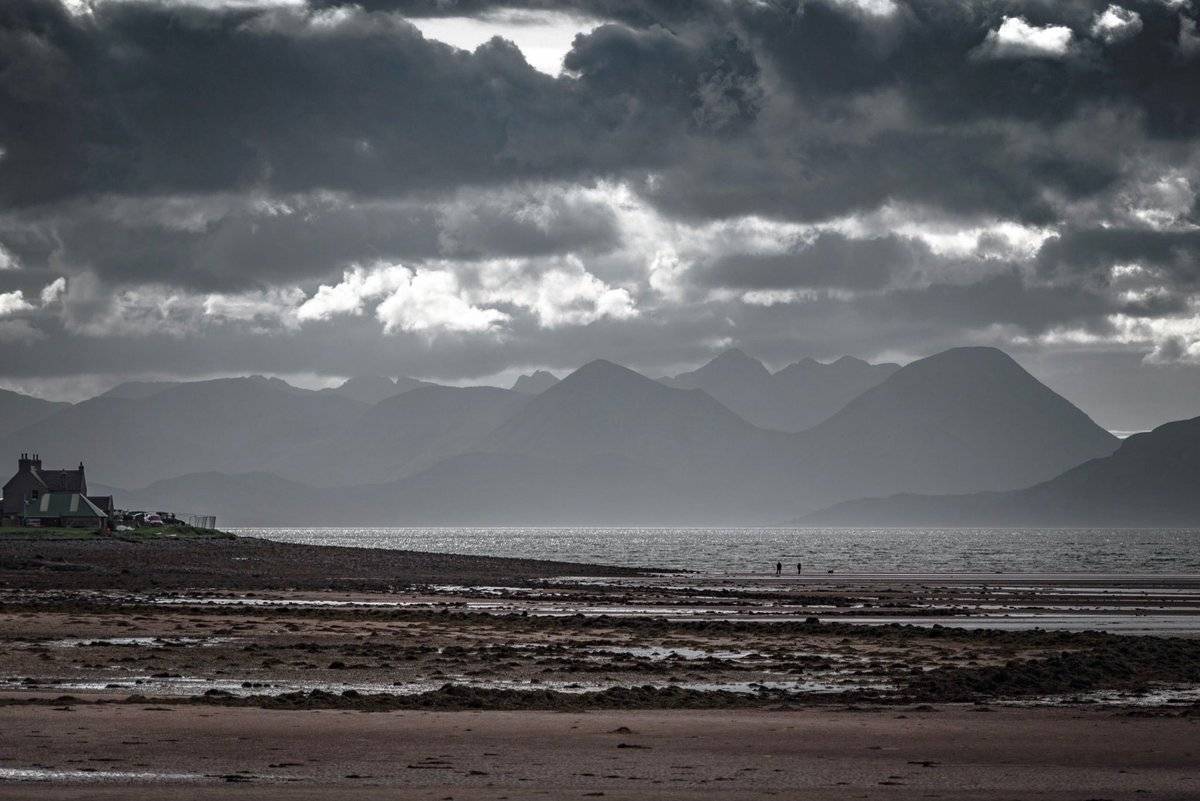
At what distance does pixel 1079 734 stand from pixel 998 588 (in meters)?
63.5

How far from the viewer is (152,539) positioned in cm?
11938

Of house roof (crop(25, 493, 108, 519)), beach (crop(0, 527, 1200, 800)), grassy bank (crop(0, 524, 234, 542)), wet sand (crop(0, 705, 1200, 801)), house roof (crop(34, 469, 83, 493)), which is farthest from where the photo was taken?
house roof (crop(34, 469, 83, 493))

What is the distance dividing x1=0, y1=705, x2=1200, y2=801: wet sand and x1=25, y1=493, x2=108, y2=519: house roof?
119 metres

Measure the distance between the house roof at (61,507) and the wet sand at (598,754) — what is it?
11915 cm

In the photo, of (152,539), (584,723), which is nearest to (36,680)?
(584,723)

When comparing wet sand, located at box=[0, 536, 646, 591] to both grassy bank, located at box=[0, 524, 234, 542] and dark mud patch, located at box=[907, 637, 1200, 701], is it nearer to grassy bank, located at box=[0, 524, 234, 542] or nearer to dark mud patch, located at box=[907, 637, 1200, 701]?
grassy bank, located at box=[0, 524, 234, 542]

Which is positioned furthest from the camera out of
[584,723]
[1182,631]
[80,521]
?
[80,521]

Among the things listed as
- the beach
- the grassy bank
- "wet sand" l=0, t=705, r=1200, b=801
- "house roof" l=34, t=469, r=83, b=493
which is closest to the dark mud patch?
the beach

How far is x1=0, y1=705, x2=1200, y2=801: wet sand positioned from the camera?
18516mm

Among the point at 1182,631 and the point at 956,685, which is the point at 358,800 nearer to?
the point at 956,685

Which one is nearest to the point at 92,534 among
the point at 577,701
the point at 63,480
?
the point at 63,480

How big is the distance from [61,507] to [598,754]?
127 meters

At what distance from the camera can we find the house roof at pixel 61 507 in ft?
445

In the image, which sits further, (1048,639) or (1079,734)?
(1048,639)
